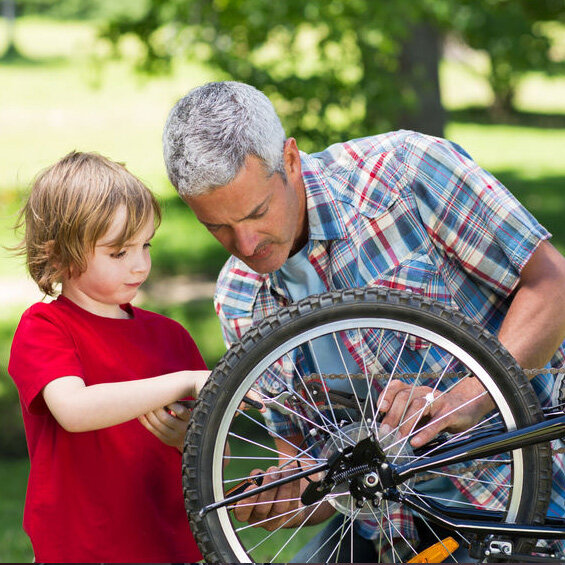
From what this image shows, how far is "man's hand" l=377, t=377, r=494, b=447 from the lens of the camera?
2.01m

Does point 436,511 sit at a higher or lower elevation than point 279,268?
lower

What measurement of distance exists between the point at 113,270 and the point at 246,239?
1.06ft

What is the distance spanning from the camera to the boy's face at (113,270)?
2.22 metres

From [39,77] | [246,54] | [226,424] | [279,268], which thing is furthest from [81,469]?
[39,77]

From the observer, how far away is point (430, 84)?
9508 mm

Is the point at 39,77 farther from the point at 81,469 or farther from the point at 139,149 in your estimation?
the point at 81,469

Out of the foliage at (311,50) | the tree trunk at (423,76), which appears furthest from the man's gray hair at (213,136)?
the tree trunk at (423,76)

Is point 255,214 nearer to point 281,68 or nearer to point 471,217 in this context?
point 471,217

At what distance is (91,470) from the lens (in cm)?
221

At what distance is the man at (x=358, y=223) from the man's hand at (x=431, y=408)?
0.30 metres

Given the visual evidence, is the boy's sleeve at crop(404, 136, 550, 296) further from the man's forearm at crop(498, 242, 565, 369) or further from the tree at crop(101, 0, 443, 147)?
the tree at crop(101, 0, 443, 147)

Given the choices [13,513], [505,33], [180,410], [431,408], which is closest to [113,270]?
[180,410]

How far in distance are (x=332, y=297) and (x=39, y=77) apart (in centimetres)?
3472

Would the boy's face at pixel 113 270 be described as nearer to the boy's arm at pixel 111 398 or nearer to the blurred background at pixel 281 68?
the boy's arm at pixel 111 398
